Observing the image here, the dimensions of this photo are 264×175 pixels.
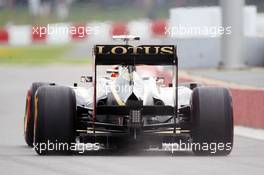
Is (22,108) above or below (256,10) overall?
below

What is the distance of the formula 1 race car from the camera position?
47.9 ft

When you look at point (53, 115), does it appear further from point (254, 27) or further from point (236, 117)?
point (254, 27)

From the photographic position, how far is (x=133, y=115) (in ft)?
47.5

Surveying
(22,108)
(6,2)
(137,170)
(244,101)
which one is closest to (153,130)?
(137,170)

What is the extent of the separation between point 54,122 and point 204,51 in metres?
14.1

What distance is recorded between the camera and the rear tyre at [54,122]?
14578mm

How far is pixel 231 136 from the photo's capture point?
48.2 ft

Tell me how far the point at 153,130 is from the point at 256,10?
14844 millimetres

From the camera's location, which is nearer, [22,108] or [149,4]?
[22,108]
